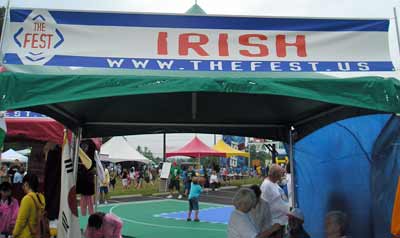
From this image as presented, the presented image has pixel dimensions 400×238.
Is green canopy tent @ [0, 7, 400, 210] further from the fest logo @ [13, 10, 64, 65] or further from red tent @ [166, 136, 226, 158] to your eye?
red tent @ [166, 136, 226, 158]

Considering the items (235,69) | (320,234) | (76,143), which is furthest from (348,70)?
(76,143)

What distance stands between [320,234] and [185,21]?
13.2 ft

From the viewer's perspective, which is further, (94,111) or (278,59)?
(94,111)

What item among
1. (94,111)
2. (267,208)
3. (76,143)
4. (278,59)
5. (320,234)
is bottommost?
(320,234)

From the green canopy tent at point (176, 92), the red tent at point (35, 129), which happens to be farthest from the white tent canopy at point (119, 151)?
the green canopy tent at point (176, 92)

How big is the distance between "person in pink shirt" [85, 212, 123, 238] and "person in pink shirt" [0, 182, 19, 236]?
2.32 metres

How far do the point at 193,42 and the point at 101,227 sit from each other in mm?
2399

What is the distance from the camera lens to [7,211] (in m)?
7.28

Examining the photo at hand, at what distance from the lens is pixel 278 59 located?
5.27 metres

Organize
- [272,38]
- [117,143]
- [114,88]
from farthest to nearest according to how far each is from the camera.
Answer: [117,143] → [272,38] → [114,88]

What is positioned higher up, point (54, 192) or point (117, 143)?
point (117, 143)

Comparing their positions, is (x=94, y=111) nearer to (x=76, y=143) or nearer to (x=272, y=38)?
(x=76, y=143)

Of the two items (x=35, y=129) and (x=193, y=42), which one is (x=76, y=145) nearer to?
(x=35, y=129)

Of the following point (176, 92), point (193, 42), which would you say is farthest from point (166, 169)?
point (176, 92)
